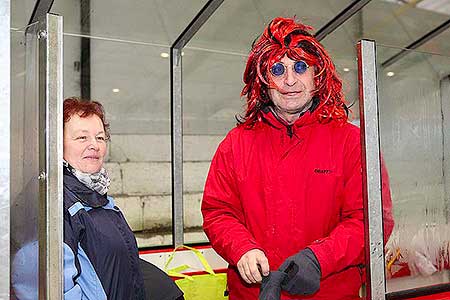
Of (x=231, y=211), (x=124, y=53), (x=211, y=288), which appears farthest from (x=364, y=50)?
(x=124, y=53)

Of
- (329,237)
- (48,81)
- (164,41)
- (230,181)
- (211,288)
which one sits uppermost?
(164,41)

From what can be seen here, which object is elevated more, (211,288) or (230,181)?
(230,181)

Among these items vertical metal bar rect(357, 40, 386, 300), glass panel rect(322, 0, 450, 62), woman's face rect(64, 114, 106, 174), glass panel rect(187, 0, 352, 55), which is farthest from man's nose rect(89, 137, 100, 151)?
glass panel rect(322, 0, 450, 62)

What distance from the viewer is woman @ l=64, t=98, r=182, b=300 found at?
1.82 metres

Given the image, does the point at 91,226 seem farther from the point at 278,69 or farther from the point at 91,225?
the point at 278,69

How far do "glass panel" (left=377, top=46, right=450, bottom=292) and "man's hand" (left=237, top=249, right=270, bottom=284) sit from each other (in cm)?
42

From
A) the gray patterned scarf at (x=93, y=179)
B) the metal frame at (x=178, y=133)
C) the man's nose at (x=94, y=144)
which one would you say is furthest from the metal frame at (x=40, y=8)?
the gray patterned scarf at (x=93, y=179)

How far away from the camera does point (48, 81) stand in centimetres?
143

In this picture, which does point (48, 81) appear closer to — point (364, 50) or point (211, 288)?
point (364, 50)

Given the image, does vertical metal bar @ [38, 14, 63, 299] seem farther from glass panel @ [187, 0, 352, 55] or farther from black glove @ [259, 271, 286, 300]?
glass panel @ [187, 0, 352, 55]

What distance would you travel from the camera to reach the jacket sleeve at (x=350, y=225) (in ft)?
5.59

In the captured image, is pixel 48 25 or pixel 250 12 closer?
pixel 48 25

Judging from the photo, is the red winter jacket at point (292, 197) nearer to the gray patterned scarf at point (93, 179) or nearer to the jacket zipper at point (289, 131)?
the jacket zipper at point (289, 131)

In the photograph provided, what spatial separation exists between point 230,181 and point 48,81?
69 centimetres
